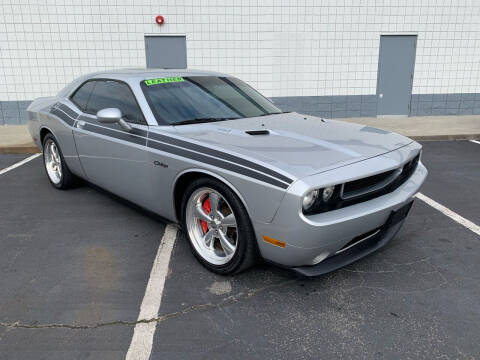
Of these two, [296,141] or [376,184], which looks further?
[296,141]

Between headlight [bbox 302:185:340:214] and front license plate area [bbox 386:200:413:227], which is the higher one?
headlight [bbox 302:185:340:214]

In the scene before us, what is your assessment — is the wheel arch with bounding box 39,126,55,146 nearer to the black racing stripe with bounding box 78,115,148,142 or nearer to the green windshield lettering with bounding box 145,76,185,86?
the black racing stripe with bounding box 78,115,148,142

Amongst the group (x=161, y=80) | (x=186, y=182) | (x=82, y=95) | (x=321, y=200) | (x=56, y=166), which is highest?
(x=161, y=80)

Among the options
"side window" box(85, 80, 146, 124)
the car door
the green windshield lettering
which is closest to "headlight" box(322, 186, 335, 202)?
the car door

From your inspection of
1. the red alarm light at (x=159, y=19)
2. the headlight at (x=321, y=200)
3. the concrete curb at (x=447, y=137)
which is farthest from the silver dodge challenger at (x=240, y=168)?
the red alarm light at (x=159, y=19)

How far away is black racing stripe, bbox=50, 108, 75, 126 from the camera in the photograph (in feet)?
14.8

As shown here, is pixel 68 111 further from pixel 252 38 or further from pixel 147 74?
pixel 252 38

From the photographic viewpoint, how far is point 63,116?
15.5 ft

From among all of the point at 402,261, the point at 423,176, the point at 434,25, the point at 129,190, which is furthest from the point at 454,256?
the point at 434,25

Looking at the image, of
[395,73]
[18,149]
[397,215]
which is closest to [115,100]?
[397,215]

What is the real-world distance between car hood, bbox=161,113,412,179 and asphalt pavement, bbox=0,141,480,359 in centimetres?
96

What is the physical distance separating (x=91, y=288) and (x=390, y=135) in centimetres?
270

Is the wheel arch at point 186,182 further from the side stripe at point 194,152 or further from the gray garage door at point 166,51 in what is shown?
the gray garage door at point 166,51

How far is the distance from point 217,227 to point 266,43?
8344mm
